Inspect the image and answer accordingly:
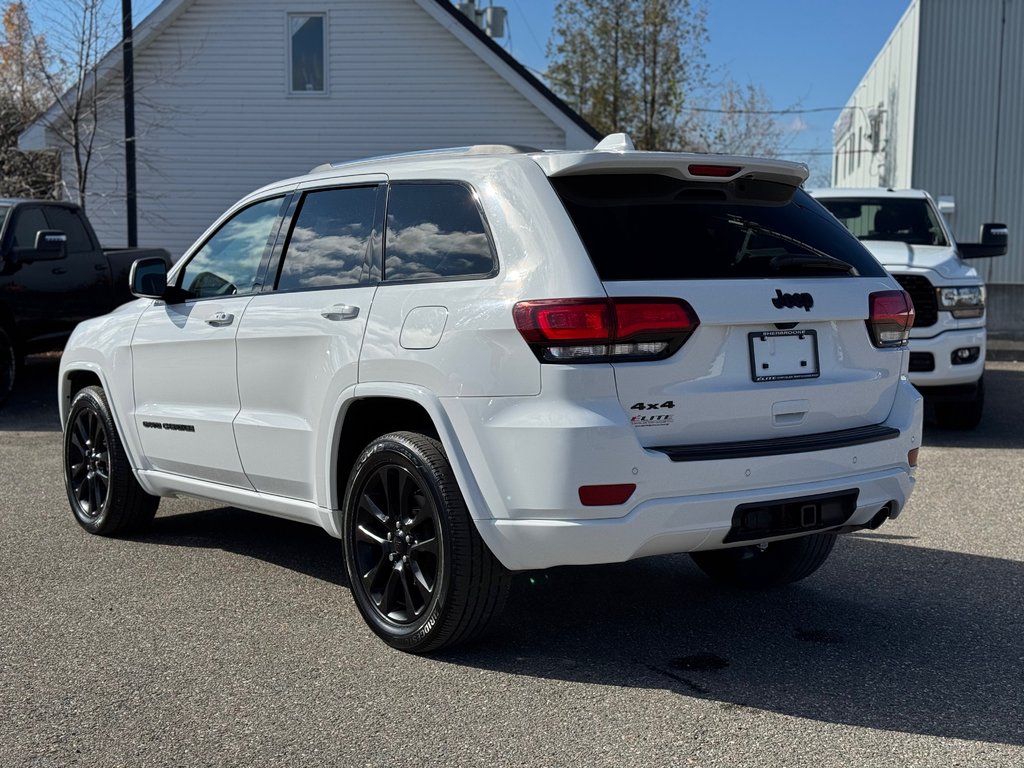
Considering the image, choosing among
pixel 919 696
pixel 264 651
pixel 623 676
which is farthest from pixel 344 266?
pixel 919 696

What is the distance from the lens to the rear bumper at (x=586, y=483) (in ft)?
13.1

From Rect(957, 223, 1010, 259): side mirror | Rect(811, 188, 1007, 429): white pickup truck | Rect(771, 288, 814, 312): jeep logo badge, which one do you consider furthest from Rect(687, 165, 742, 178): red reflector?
Rect(957, 223, 1010, 259): side mirror

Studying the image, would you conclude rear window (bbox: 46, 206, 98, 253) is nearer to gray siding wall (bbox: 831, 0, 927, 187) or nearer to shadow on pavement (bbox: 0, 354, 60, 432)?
shadow on pavement (bbox: 0, 354, 60, 432)

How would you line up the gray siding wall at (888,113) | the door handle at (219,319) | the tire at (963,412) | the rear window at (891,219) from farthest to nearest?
the gray siding wall at (888,113), the rear window at (891,219), the tire at (963,412), the door handle at (219,319)

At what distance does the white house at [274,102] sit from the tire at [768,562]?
16.9 metres

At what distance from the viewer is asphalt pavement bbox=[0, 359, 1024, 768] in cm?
376

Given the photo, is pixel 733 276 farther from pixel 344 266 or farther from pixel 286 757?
pixel 286 757

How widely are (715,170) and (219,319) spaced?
2.42 m

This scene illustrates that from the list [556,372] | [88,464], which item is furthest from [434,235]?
[88,464]

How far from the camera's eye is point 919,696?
4.17 m

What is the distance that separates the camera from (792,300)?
14.4 feet

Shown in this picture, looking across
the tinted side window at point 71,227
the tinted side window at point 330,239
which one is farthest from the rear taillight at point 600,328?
the tinted side window at point 71,227

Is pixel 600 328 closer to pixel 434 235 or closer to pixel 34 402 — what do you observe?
pixel 434 235

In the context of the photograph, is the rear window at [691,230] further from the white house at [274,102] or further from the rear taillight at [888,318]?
the white house at [274,102]
